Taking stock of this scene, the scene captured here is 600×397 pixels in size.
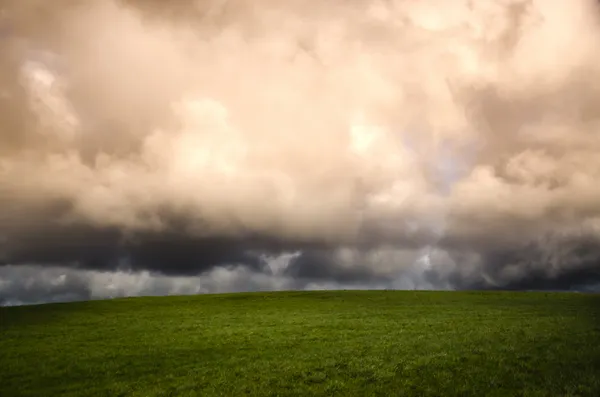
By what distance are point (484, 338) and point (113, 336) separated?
113 feet

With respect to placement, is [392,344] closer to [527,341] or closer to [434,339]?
[434,339]

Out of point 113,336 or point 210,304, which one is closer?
point 113,336

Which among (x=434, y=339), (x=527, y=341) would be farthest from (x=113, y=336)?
(x=527, y=341)

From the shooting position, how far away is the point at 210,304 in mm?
75125

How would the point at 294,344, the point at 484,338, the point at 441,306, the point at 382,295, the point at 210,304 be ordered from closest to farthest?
the point at 484,338, the point at 294,344, the point at 441,306, the point at 210,304, the point at 382,295

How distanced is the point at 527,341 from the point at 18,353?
4016cm

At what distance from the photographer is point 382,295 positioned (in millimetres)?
82438

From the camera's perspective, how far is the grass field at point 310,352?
967 inches

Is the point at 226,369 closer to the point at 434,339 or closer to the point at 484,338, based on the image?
the point at 434,339

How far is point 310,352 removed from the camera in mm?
34125

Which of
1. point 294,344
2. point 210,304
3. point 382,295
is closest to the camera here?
point 294,344

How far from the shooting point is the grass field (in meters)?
24.6

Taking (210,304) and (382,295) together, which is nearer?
(210,304)

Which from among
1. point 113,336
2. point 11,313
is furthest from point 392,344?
point 11,313
